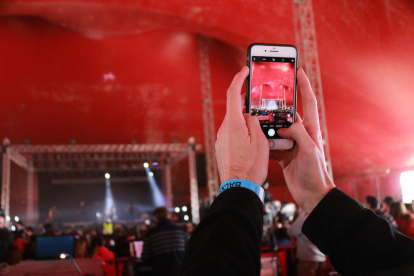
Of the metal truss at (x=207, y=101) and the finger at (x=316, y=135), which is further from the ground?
the metal truss at (x=207, y=101)

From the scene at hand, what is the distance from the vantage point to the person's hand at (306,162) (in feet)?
2.97

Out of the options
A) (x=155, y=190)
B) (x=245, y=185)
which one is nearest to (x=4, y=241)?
(x=245, y=185)

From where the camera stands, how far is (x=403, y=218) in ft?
17.7

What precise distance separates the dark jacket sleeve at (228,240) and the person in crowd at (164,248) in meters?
3.94

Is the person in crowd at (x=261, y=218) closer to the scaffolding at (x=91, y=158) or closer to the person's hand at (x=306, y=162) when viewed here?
the person's hand at (x=306, y=162)

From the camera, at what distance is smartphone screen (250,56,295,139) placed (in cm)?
116

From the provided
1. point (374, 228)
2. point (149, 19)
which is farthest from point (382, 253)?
point (149, 19)

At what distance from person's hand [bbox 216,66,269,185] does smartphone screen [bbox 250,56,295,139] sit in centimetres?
24

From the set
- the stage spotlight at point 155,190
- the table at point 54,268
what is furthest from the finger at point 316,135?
the stage spotlight at point 155,190

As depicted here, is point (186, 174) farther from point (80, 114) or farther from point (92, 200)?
point (80, 114)

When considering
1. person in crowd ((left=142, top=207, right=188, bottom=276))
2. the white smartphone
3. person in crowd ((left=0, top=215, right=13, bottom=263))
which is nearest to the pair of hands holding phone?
the white smartphone

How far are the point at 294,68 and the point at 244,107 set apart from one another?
10.2 inches

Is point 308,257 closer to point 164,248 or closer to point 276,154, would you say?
point 164,248

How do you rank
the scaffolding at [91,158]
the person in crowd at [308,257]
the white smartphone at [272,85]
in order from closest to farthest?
the white smartphone at [272,85], the person in crowd at [308,257], the scaffolding at [91,158]
